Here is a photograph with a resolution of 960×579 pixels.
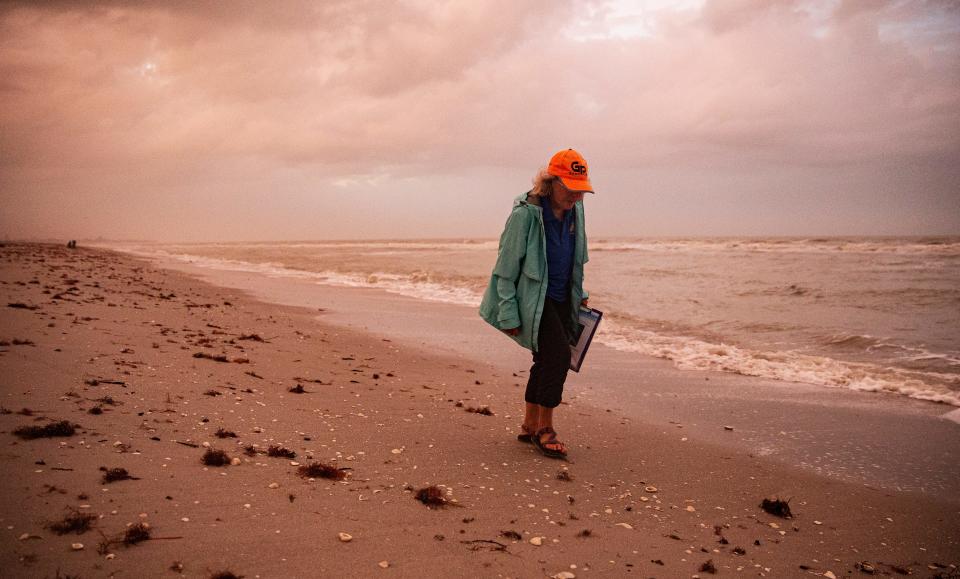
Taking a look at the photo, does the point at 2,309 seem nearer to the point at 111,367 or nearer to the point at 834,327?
the point at 111,367

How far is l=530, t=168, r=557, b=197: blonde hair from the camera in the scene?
4164mm

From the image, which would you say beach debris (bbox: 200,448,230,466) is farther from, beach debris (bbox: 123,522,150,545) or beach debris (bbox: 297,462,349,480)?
beach debris (bbox: 123,522,150,545)

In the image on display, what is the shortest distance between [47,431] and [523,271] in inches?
136

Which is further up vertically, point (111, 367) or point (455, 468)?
point (111, 367)

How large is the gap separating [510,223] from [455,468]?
1948mm

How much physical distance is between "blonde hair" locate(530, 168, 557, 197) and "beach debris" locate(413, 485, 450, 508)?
7.65 feet

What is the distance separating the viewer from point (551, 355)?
14.3 ft

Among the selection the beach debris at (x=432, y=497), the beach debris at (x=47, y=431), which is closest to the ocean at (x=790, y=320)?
the beach debris at (x=432, y=497)

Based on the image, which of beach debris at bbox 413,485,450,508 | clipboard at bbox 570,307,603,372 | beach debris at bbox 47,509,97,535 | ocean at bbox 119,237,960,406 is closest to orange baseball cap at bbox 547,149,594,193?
clipboard at bbox 570,307,603,372

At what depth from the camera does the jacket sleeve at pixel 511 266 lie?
163 inches

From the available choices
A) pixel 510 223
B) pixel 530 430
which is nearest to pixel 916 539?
pixel 530 430

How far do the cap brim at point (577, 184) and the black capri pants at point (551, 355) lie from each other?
Result: 95 centimetres

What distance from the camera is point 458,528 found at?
10.3ft

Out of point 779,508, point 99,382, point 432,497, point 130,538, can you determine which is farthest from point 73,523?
point 779,508
